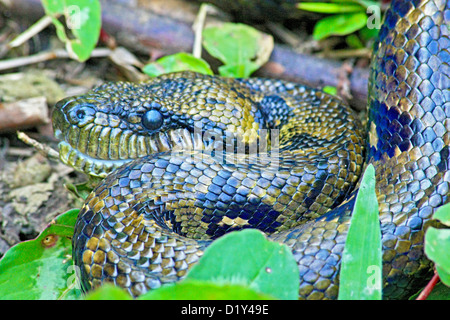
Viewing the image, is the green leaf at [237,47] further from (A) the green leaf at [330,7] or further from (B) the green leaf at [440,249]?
(B) the green leaf at [440,249]

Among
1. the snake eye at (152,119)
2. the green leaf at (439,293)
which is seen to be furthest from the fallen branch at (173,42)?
the green leaf at (439,293)

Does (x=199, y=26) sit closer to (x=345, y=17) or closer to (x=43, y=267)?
(x=345, y=17)

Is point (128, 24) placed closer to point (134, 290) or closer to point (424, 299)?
point (134, 290)

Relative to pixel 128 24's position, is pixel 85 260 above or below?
below

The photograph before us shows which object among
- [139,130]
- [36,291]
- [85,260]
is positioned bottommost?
[36,291]

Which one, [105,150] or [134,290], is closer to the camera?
[134,290]

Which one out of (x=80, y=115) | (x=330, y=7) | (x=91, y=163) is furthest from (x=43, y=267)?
(x=330, y=7)
